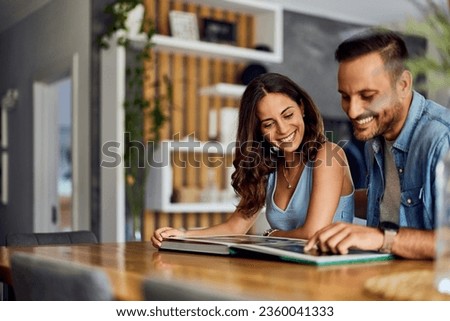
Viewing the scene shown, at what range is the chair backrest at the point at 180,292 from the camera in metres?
0.73

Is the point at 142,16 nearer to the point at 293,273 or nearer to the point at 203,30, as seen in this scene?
the point at 203,30

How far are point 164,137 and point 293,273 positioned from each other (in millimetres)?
2503

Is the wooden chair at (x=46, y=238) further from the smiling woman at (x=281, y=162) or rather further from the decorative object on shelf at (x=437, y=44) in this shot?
the decorative object on shelf at (x=437, y=44)

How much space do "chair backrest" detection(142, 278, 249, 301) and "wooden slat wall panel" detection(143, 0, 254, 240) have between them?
2.50 meters

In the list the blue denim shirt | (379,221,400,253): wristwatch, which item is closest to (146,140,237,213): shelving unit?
the blue denim shirt

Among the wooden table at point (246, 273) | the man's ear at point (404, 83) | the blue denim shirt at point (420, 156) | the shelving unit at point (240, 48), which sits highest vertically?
the shelving unit at point (240, 48)

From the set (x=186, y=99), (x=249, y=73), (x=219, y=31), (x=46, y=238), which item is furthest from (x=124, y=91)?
(x=46, y=238)

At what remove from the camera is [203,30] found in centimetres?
350

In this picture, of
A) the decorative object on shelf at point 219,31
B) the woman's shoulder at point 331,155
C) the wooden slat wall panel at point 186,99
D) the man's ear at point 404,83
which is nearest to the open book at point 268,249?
the woman's shoulder at point 331,155

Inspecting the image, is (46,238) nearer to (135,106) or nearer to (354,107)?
(354,107)

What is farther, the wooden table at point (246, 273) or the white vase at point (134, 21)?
the white vase at point (134, 21)

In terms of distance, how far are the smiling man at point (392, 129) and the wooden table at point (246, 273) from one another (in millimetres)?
339
